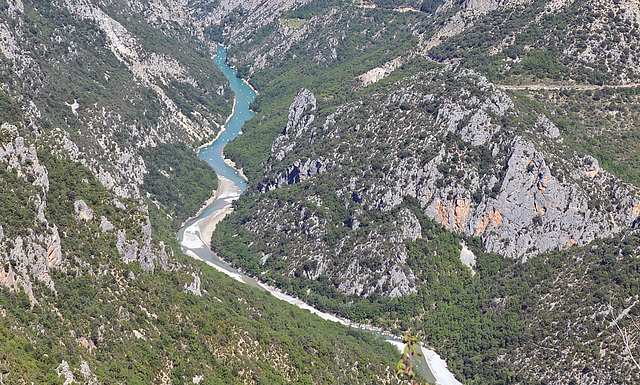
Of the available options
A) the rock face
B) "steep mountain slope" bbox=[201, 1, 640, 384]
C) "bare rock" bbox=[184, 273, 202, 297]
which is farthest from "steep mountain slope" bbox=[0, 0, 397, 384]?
the rock face

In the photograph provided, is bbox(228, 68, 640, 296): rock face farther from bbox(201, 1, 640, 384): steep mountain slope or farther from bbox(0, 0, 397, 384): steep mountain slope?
bbox(0, 0, 397, 384): steep mountain slope

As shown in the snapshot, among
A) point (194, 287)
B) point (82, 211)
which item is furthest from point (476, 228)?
point (82, 211)

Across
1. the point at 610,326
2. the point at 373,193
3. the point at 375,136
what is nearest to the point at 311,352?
the point at 610,326

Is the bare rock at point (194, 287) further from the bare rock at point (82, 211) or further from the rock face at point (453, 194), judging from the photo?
the rock face at point (453, 194)

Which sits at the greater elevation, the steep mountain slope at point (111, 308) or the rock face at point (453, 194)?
the steep mountain slope at point (111, 308)

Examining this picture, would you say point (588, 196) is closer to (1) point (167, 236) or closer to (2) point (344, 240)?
(2) point (344, 240)

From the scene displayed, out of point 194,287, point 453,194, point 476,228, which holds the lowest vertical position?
point 476,228

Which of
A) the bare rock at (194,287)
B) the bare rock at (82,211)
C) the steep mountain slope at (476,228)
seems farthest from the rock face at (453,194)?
the bare rock at (82,211)

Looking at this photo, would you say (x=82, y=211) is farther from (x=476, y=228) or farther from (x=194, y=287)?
(x=476, y=228)

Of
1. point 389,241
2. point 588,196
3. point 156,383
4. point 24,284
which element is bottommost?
point 588,196
